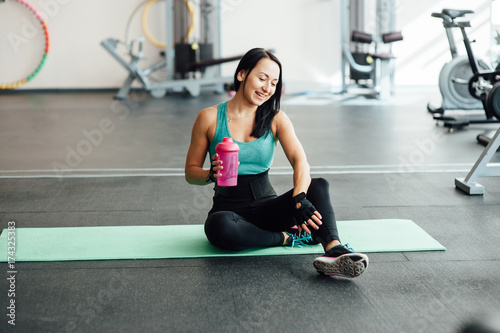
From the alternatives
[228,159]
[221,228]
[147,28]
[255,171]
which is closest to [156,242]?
[221,228]

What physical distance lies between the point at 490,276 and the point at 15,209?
2.12 m

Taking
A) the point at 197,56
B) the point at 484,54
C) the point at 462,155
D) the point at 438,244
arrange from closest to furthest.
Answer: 1. the point at 438,244
2. the point at 462,155
3. the point at 197,56
4. the point at 484,54

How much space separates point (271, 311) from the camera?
1.80 m

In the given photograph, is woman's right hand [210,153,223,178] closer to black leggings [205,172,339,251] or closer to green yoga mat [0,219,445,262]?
black leggings [205,172,339,251]

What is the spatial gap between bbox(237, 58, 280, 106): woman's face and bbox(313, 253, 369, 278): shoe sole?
62 centimetres

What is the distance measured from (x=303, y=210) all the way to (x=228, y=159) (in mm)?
321

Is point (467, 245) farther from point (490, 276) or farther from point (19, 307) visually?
point (19, 307)

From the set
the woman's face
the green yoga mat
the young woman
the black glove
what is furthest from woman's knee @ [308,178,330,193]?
the woman's face

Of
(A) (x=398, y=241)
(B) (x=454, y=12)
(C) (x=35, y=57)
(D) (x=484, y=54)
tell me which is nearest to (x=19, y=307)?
(A) (x=398, y=241)

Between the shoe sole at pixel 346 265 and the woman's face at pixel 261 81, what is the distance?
2.02ft

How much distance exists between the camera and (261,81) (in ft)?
7.21

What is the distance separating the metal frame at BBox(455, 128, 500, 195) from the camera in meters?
3.18

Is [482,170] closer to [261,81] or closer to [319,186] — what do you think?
[319,186]

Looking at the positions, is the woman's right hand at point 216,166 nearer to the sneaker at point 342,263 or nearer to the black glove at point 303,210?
the black glove at point 303,210
